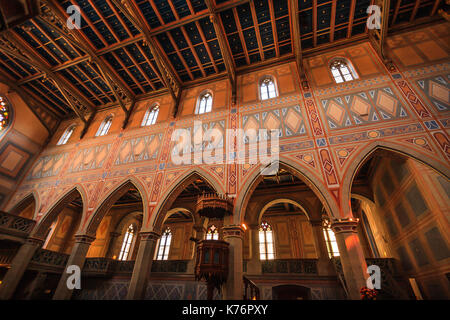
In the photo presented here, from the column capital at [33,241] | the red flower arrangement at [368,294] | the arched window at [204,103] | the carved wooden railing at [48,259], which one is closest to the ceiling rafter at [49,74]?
the column capital at [33,241]

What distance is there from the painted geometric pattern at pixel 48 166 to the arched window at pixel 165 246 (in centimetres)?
954

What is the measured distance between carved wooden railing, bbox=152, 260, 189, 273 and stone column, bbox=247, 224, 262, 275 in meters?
4.07

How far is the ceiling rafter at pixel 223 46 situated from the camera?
409 inches

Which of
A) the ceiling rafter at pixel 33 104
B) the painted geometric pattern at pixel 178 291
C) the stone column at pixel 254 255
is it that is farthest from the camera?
the ceiling rafter at pixel 33 104

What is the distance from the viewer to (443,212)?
24.8 feet

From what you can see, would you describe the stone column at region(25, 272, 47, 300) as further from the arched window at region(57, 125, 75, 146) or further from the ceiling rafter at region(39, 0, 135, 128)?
the ceiling rafter at region(39, 0, 135, 128)

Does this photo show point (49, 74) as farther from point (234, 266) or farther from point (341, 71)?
point (341, 71)

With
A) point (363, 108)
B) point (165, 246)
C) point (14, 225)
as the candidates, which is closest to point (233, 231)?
point (363, 108)

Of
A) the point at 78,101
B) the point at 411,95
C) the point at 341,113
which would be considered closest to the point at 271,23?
the point at 341,113

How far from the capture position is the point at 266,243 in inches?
642

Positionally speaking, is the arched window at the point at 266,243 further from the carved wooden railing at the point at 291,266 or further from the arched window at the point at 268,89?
the arched window at the point at 268,89

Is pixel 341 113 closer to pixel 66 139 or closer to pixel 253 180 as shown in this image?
pixel 253 180

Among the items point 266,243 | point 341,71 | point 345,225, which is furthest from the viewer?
point 266,243

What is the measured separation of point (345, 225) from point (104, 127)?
→ 15.7 metres
